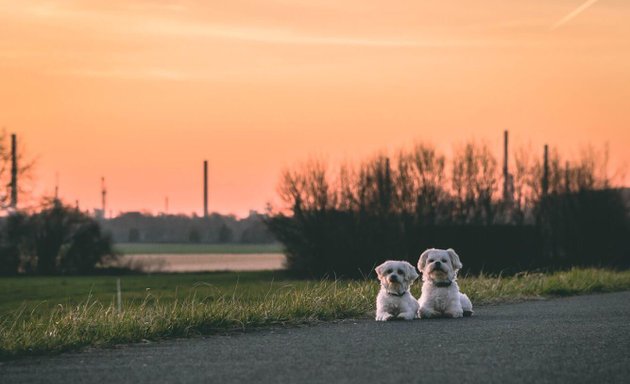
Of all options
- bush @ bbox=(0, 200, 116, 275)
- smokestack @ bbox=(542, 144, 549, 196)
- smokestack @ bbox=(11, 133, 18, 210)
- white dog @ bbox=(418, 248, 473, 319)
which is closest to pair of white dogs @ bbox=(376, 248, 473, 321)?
white dog @ bbox=(418, 248, 473, 319)

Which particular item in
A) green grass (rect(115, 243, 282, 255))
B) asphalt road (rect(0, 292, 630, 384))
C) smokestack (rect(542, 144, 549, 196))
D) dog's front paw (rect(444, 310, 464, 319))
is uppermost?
smokestack (rect(542, 144, 549, 196))

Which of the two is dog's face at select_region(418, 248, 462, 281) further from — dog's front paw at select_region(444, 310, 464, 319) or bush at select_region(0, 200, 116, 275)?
bush at select_region(0, 200, 116, 275)

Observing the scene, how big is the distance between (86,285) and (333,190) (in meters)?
11.4

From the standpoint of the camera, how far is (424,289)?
14.2 meters

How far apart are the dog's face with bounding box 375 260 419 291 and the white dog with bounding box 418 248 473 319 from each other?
1.32ft

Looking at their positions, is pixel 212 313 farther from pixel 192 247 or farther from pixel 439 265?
pixel 192 247

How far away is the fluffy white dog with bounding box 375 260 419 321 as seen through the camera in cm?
1352

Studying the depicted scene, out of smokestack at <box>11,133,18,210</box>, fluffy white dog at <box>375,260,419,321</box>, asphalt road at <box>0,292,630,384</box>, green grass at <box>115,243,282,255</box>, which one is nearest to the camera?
asphalt road at <box>0,292,630,384</box>

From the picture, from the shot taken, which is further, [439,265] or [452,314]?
[452,314]

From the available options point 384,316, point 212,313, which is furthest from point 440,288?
point 212,313

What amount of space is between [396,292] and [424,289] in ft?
2.22

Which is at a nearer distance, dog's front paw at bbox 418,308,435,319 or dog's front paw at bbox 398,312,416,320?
dog's front paw at bbox 398,312,416,320

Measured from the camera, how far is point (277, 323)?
44.4 feet

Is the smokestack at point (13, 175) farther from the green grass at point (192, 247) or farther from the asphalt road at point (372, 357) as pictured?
the green grass at point (192, 247)
